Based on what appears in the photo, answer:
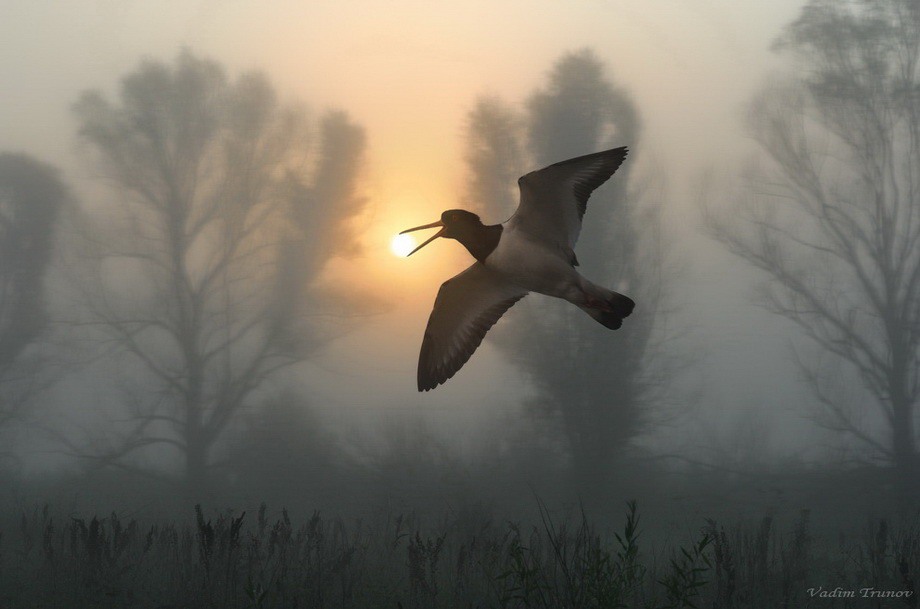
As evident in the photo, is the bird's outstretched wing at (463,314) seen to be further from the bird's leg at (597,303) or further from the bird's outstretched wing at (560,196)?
the bird's leg at (597,303)

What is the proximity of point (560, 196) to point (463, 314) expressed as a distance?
1.19 m

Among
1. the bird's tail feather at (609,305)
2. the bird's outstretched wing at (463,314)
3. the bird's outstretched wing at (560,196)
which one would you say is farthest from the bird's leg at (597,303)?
the bird's outstretched wing at (463,314)

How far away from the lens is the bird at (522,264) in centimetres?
475

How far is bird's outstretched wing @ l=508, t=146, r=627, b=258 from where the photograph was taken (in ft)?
15.6

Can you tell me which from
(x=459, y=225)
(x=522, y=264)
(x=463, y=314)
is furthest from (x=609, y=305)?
(x=463, y=314)

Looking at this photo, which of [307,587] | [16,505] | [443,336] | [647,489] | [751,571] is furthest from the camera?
[647,489]

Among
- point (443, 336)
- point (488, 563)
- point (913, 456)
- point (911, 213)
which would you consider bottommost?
point (488, 563)

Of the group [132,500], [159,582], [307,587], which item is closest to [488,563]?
[307,587]

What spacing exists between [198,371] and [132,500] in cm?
236

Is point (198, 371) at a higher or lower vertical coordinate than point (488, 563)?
higher

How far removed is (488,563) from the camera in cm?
616

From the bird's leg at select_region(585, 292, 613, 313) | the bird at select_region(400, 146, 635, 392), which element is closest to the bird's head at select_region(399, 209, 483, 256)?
the bird at select_region(400, 146, 635, 392)

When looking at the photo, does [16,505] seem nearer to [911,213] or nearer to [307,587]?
[307,587]

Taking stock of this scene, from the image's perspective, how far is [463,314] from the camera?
5625 millimetres
